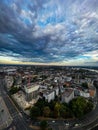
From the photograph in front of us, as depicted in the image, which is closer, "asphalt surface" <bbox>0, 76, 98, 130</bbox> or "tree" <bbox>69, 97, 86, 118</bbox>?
"asphalt surface" <bbox>0, 76, 98, 130</bbox>

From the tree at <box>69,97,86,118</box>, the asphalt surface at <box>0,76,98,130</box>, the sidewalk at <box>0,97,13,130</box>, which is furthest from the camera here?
the tree at <box>69,97,86,118</box>

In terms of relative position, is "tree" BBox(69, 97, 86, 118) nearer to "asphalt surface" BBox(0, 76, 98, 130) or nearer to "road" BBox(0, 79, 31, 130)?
"asphalt surface" BBox(0, 76, 98, 130)

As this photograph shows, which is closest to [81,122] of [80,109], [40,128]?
[80,109]

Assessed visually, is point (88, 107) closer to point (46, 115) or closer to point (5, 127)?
point (46, 115)

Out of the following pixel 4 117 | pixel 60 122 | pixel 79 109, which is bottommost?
pixel 60 122

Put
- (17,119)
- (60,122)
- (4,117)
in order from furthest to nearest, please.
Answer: (4,117), (17,119), (60,122)

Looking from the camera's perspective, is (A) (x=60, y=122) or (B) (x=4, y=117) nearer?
(A) (x=60, y=122)

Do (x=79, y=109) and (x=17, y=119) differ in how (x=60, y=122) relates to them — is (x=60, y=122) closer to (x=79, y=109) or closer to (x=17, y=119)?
(x=79, y=109)

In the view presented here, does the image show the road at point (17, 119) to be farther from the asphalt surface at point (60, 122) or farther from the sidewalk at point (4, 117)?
the sidewalk at point (4, 117)

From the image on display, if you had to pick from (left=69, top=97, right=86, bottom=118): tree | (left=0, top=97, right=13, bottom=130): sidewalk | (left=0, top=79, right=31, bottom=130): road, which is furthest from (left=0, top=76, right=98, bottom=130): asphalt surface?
(left=69, top=97, right=86, bottom=118): tree

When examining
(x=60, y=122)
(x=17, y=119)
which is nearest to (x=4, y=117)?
(x=17, y=119)

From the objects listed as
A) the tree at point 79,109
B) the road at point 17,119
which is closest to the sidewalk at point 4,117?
the road at point 17,119
